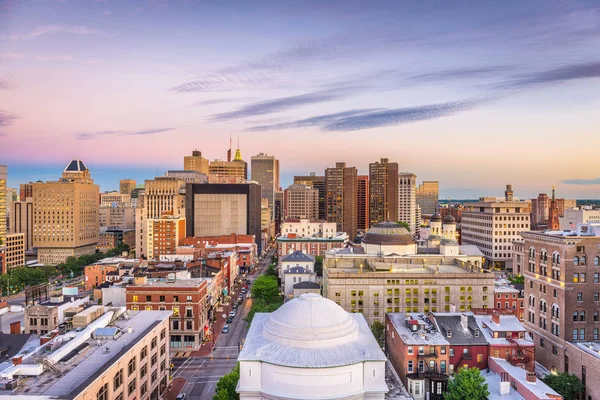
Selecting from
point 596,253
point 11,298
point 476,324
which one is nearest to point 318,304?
point 476,324

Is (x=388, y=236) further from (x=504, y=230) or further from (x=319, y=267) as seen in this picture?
(x=504, y=230)

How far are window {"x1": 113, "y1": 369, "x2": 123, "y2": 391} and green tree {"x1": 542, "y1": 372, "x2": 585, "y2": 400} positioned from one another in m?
56.3

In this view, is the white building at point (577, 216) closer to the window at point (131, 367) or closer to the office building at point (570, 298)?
the office building at point (570, 298)

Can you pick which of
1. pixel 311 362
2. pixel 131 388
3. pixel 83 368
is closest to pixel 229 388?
pixel 131 388

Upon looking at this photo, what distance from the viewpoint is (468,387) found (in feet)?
174

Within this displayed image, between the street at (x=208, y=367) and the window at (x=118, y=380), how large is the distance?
2098 centimetres

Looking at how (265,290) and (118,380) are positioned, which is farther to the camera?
(265,290)

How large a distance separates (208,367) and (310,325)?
3861 centimetres

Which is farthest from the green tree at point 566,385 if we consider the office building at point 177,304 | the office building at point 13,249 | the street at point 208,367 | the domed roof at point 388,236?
the office building at point 13,249

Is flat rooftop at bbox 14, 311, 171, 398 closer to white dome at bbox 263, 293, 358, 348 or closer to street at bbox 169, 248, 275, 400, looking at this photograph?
street at bbox 169, 248, 275, 400

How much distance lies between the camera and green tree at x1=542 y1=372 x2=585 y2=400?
198 feet

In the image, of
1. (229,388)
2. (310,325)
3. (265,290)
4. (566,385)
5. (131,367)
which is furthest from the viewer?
(265,290)

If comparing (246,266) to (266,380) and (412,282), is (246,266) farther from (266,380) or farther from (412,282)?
(266,380)

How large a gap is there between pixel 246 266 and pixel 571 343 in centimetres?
14057
